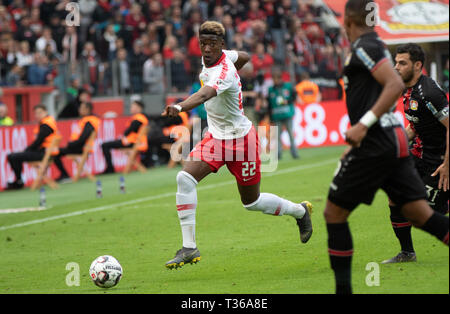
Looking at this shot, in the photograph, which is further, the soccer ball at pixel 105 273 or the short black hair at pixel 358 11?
the soccer ball at pixel 105 273

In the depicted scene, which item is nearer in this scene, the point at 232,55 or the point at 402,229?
the point at 402,229

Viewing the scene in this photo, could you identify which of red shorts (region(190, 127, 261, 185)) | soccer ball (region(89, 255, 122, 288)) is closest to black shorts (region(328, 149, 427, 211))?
red shorts (region(190, 127, 261, 185))

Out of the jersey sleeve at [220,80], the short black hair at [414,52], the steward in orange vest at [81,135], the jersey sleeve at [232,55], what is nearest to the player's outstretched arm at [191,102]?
the jersey sleeve at [220,80]

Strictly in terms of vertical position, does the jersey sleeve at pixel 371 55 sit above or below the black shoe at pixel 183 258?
above

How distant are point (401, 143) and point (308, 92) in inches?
778

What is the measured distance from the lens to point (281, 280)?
763cm

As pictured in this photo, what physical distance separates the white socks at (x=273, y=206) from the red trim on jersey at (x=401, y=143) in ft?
8.59

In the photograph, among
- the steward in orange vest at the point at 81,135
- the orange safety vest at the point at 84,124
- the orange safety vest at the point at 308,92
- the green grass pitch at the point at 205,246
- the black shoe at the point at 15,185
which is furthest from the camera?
the orange safety vest at the point at 308,92

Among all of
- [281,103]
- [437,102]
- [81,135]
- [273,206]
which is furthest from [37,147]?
[437,102]

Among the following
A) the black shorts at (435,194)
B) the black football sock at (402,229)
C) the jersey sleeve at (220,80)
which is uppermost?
the jersey sleeve at (220,80)

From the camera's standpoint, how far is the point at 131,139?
20891 millimetres

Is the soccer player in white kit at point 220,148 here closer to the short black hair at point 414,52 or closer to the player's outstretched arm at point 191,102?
the player's outstretched arm at point 191,102

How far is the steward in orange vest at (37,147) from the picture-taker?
1825 cm

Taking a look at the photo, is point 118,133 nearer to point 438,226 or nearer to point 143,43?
point 143,43
